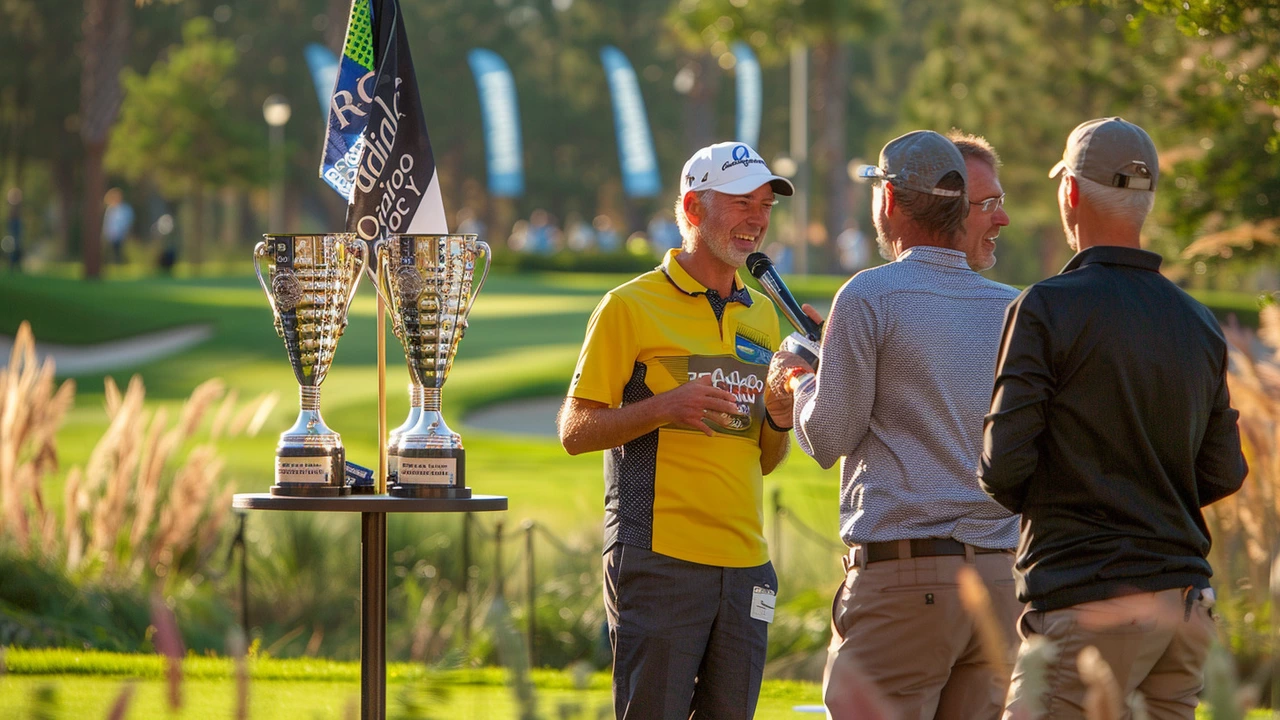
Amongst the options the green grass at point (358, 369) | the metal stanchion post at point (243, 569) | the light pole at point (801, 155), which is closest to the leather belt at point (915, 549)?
the metal stanchion post at point (243, 569)

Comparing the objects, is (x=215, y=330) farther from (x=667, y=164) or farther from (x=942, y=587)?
(x=667, y=164)

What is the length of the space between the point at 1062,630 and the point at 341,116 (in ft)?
8.54

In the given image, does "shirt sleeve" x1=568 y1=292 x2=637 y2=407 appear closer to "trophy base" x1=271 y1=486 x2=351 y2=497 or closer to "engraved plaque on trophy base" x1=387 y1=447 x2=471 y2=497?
"engraved plaque on trophy base" x1=387 y1=447 x2=471 y2=497

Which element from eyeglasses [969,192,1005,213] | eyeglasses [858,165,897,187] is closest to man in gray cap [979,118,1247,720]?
eyeglasses [858,165,897,187]

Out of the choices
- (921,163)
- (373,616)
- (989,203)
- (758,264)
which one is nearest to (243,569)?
(373,616)

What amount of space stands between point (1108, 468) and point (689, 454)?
1.47 meters

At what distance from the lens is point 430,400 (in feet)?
14.9

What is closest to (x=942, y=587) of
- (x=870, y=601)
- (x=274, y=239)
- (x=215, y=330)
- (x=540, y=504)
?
(x=870, y=601)

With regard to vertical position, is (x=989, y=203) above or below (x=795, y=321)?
above

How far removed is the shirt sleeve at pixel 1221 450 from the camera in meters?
3.50

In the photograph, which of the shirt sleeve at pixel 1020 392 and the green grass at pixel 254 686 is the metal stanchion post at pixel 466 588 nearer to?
the green grass at pixel 254 686

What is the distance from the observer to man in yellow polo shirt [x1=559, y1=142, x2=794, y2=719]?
4.46 meters

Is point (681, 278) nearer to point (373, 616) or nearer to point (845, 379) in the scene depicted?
point (845, 379)

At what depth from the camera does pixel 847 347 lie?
3812 millimetres
